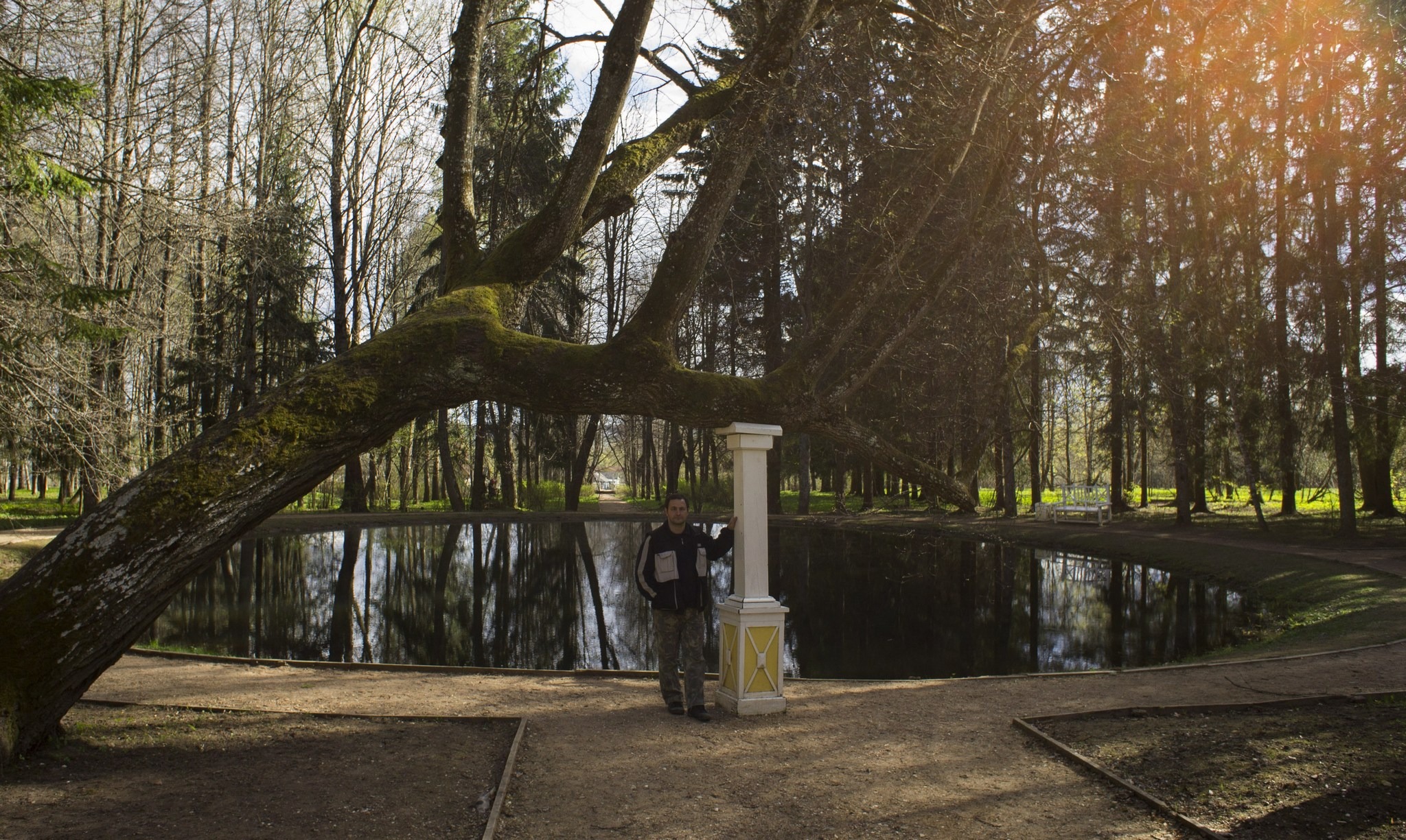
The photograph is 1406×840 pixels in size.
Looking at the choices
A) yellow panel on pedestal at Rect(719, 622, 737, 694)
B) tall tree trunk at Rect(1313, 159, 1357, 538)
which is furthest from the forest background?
yellow panel on pedestal at Rect(719, 622, 737, 694)

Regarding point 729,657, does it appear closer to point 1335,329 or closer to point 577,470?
point 1335,329

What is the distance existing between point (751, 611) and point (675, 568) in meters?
0.65

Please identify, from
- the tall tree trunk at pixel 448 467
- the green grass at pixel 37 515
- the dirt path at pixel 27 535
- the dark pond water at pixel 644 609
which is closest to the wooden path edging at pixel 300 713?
the dark pond water at pixel 644 609

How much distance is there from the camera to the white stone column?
248 inches

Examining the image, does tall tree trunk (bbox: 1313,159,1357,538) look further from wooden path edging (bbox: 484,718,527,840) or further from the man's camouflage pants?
wooden path edging (bbox: 484,718,527,840)

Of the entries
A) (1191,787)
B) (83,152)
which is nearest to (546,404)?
(1191,787)

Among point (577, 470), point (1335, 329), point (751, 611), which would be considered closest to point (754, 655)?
point (751, 611)

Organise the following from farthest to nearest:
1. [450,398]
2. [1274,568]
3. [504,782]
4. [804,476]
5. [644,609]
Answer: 1. [804,476]
2. [1274,568]
3. [644,609]
4. [450,398]
5. [504,782]

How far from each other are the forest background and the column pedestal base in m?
1.39

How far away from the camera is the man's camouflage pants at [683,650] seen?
623 cm

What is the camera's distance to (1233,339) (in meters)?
16.5

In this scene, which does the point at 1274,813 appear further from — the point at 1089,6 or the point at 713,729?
the point at 1089,6

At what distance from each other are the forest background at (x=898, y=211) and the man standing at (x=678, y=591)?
137cm

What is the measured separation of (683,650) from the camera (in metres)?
6.20
